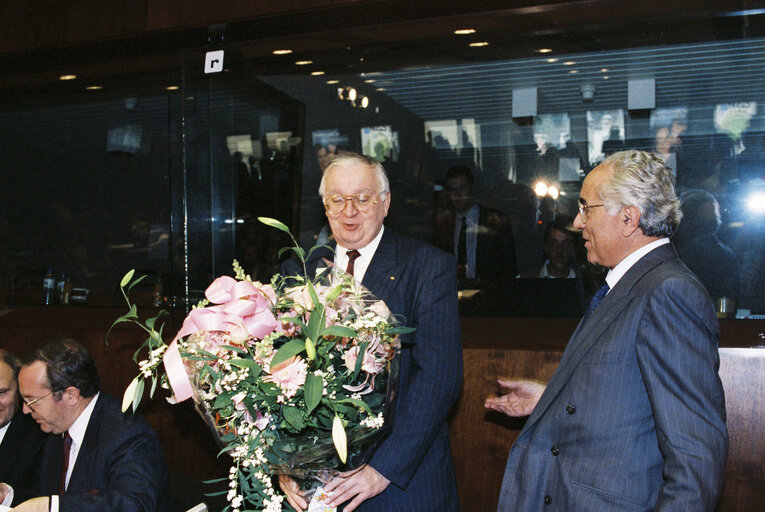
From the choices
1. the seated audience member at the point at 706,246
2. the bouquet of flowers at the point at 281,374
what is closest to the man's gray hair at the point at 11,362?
the bouquet of flowers at the point at 281,374

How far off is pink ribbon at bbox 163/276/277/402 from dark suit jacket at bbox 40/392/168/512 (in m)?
1.03

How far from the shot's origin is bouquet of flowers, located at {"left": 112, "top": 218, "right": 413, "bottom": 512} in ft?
3.80

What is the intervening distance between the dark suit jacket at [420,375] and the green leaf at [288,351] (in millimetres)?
682

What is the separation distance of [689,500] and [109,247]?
4.68 metres

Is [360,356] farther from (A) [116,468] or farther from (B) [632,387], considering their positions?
(A) [116,468]

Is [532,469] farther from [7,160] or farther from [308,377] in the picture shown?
[7,160]

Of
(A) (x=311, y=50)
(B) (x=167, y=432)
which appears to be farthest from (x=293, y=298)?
(A) (x=311, y=50)

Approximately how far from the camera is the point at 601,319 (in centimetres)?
161

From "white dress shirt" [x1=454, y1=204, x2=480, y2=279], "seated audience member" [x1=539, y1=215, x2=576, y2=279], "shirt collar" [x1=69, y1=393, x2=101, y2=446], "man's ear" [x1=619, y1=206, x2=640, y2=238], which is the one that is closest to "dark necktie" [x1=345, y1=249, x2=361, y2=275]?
"man's ear" [x1=619, y1=206, x2=640, y2=238]

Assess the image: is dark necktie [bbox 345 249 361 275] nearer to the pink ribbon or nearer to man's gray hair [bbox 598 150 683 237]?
man's gray hair [bbox 598 150 683 237]

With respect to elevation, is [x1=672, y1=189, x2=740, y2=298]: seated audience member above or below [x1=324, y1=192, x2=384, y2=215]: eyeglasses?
below

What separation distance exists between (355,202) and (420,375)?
0.52 metres

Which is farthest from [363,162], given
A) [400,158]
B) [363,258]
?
[400,158]

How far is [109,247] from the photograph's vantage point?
207 inches
